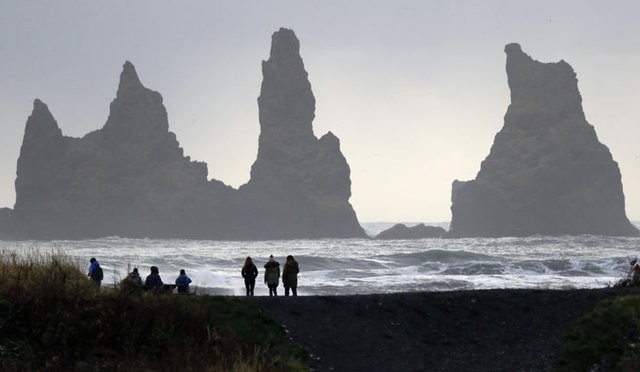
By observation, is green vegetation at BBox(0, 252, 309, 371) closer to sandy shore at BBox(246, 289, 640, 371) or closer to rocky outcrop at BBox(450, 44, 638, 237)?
sandy shore at BBox(246, 289, 640, 371)

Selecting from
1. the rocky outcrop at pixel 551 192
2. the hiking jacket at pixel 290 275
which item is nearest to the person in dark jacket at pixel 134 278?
the hiking jacket at pixel 290 275

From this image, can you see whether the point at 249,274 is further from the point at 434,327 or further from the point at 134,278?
the point at 434,327

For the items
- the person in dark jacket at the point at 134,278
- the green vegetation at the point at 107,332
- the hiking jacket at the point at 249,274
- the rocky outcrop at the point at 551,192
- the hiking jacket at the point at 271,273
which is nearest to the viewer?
the green vegetation at the point at 107,332

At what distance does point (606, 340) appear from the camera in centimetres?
1947

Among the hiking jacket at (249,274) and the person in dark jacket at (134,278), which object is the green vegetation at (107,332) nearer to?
the person in dark jacket at (134,278)

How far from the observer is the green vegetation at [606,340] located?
18.2 metres

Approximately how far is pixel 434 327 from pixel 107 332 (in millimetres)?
9219

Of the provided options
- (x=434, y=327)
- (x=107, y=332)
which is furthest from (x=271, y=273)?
(x=107, y=332)

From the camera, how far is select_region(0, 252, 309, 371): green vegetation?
14891 mm

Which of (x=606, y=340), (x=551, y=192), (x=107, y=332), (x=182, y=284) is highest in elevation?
(x=551, y=192)

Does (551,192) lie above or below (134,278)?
above

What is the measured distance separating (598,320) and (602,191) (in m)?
179

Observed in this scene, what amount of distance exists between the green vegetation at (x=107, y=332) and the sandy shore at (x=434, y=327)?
227 centimetres

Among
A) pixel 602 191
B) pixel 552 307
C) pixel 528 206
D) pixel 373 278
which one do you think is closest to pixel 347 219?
pixel 528 206
